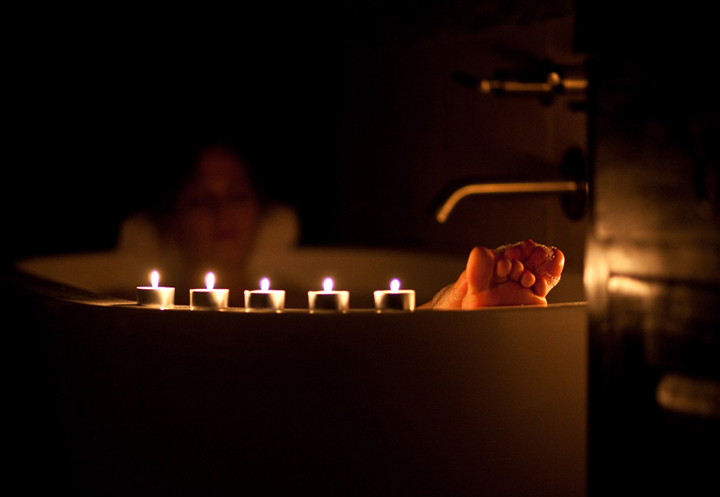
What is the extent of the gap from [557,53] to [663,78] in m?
0.93

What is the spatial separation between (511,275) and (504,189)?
0.33 ft

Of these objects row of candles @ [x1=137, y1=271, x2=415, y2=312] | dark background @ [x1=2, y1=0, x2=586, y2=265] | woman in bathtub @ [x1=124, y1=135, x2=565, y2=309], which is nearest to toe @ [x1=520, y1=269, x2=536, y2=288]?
row of candles @ [x1=137, y1=271, x2=415, y2=312]

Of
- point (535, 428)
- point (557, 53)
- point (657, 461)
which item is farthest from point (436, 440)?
point (557, 53)

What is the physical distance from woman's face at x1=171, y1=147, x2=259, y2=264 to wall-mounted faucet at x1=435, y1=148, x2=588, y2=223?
948 millimetres

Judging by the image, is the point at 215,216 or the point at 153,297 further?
the point at 215,216

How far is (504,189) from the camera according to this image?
0.78m

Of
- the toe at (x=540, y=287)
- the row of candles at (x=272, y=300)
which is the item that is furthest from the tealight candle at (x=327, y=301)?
the toe at (x=540, y=287)

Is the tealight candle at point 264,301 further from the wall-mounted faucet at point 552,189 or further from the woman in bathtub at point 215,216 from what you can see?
the woman in bathtub at point 215,216

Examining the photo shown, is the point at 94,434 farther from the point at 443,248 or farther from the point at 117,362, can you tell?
the point at 443,248

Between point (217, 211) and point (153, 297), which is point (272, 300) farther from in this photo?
point (217, 211)

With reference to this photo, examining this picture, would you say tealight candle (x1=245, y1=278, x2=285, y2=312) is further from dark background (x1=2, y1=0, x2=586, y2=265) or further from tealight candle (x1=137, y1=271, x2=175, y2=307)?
dark background (x1=2, y1=0, x2=586, y2=265)

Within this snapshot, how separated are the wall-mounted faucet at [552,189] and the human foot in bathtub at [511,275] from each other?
0.20 feet

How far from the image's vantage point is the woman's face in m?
1.76

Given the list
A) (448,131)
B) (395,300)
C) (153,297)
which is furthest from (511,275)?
(448,131)
